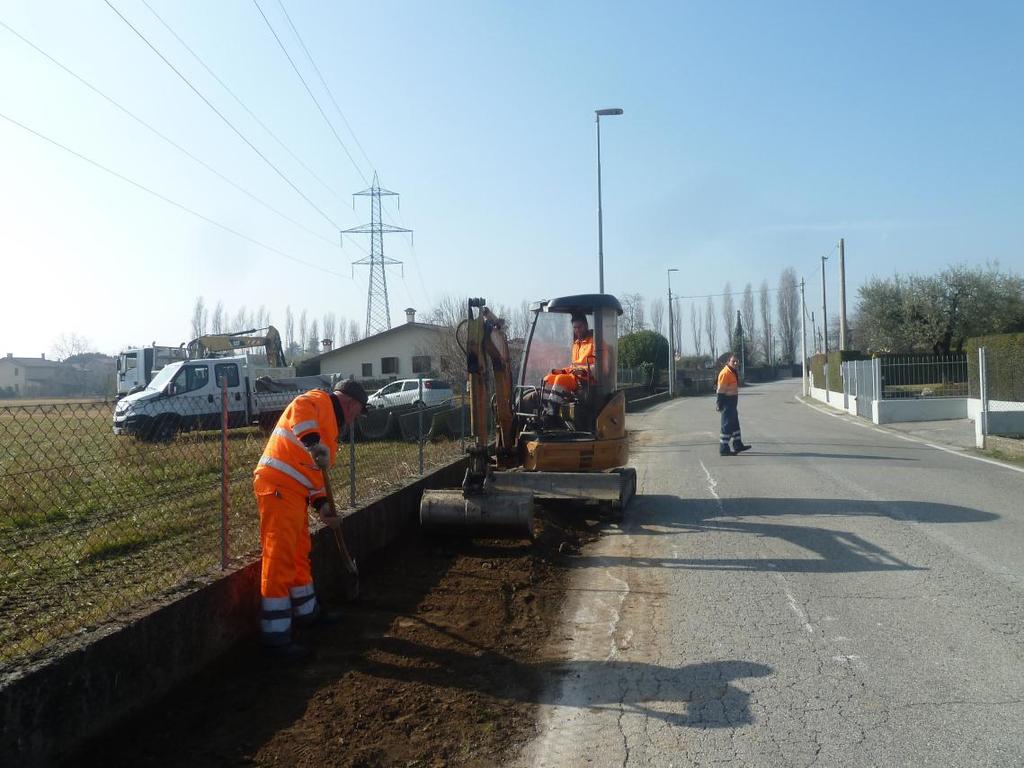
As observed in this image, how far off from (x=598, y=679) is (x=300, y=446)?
2.27m

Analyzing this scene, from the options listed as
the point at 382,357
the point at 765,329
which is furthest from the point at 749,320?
the point at 382,357

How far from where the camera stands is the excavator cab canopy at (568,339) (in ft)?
35.0

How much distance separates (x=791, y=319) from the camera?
112375 millimetres

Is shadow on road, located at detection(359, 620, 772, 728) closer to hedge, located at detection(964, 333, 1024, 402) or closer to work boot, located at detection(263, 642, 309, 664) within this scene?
work boot, located at detection(263, 642, 309, 664)

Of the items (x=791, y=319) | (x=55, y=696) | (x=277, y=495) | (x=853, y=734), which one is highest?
(x=791, y=319)

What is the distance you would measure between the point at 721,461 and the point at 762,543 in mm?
7369

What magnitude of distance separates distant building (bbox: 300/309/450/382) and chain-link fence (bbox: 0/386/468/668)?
3860 cm

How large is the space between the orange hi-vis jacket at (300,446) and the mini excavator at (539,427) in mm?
2447

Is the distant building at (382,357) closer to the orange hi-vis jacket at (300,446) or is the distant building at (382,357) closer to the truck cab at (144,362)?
the truck cab at (144,362)

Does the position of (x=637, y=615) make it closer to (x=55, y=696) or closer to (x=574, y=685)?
(x=574, y=685)

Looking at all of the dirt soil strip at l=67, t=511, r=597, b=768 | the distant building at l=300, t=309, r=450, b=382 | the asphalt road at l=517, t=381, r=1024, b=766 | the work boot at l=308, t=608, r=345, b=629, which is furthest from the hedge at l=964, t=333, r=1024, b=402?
the distant building at l=300, t=309, r=450, b=382

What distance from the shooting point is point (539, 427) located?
34.3ft

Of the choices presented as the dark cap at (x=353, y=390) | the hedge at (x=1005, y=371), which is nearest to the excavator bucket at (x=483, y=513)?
the dark cap at (x=353, y=390)

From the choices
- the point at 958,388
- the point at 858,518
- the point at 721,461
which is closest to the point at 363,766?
the point at 858,518
